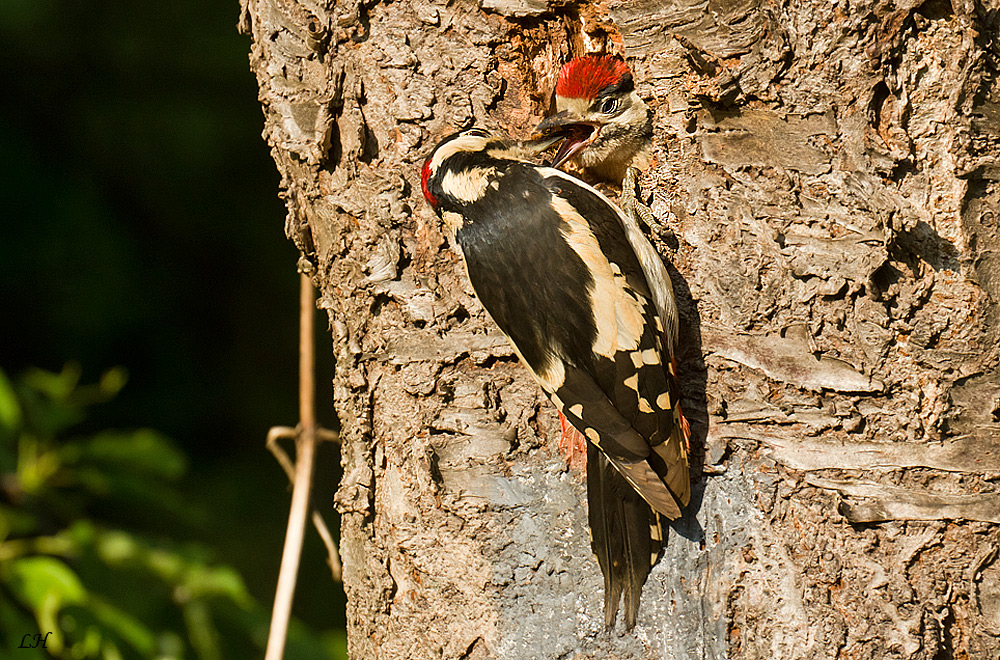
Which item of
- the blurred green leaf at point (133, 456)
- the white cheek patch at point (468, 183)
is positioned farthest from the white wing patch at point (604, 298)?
the blurred green leaf at point (133, 456)

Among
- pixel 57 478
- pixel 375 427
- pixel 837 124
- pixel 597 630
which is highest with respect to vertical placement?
pixel 837 124

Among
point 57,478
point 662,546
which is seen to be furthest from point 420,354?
point 57,478

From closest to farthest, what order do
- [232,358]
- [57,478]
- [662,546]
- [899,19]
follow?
[899,19], [662,546], [57,478], [232,358]

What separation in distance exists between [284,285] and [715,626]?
296 centimetres

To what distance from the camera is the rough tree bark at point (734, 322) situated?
48.4 inches

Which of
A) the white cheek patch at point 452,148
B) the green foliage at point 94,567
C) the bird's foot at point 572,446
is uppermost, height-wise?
the white cheek patch at point 452,148

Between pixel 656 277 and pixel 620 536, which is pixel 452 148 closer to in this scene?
pixel 656 277

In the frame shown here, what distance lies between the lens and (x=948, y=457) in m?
1.23

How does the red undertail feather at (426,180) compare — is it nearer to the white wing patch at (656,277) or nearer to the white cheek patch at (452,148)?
the white cheek patch at (452,148)

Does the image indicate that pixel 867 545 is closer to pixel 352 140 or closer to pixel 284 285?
pixel 352 140

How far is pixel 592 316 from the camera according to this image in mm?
1406

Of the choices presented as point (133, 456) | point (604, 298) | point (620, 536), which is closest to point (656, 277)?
point (604, 298)

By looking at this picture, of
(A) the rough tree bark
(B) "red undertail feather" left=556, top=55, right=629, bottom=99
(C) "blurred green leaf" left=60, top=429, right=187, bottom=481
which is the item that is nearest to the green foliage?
(C) "blurred green leaf" left=60, top=429, right=187, bottom=481

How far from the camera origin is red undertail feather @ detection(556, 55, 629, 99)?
59.9 inches
